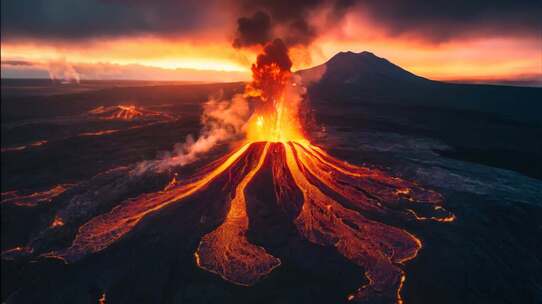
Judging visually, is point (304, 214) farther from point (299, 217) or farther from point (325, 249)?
point (325, 249)

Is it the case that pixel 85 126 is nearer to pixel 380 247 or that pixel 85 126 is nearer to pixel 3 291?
pixel 3 291

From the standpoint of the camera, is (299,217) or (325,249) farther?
(299,217)

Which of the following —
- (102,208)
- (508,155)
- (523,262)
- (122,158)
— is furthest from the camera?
(508,155)

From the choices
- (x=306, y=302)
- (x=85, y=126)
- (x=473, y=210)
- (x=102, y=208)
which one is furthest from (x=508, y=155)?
(x=85, y=126)

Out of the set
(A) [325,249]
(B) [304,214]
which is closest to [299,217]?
(B) [304,214]

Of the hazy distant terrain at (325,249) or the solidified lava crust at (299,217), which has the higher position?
the solidified lava crust at (299,217)

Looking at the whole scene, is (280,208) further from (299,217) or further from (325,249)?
(325,249)

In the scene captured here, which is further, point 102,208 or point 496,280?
point 102,208

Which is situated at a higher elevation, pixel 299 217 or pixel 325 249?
pixel 299 217
